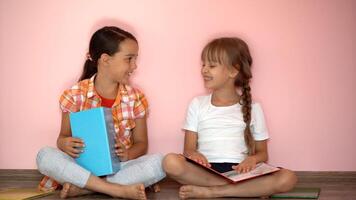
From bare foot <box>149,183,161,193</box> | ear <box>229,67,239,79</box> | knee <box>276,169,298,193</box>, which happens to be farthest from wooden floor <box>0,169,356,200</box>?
ear <box>229,67,239,79</box>

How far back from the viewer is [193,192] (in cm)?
190

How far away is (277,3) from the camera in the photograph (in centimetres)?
234

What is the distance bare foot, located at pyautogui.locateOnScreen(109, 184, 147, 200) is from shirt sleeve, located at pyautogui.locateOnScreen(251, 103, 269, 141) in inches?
20.7

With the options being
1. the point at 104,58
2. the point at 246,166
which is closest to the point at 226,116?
the point at 246,166

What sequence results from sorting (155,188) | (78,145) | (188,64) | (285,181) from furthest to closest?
(188,64) → (155,188) → (78,145) → (285,181)

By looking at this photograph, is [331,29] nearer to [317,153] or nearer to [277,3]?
[277,3]

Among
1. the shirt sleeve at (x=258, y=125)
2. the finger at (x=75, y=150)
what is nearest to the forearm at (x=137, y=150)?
the finger at (x=75, y=150)

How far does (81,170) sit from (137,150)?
1.03 ft

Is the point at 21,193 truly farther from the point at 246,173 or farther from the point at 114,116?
the point at 246,173

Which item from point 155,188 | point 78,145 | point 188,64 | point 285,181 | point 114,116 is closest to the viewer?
point 285,181

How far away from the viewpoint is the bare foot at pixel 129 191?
6.15 feet

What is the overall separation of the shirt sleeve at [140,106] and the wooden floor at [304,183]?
29 centimetres

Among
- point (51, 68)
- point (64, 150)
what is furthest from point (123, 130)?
point (51, 68)

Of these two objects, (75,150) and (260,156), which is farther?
(260,156)
